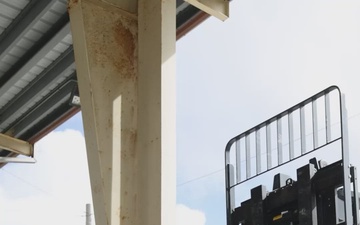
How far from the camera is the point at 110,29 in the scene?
5938 millimetres

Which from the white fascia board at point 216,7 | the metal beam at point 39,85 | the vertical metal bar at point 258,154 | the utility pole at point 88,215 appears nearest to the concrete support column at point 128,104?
the white fascia board at point 216,7

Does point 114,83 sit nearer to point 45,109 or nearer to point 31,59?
point 31,59

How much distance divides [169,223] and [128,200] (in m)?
0.41

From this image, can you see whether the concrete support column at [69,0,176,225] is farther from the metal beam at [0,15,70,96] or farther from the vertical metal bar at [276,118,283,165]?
the metal beam at [0,15,70,96]

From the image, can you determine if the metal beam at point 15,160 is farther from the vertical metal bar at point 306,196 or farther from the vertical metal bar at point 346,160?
the vertical metal bar at point 346,160

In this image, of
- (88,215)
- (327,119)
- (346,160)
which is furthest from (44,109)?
(88,215)

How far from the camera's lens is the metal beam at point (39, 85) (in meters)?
9.24

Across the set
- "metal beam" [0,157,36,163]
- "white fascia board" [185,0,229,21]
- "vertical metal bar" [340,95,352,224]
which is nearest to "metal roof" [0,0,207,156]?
"metal beam" [0,157,36,163]

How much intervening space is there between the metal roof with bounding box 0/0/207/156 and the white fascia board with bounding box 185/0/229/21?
2.76ft

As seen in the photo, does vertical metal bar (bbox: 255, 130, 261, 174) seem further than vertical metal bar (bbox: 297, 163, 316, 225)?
Yes

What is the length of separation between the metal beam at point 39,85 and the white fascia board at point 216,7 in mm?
3005

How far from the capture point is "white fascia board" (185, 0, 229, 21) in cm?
635

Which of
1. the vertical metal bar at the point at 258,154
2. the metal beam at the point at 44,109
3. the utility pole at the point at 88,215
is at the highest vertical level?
the utility pole at the point at 88,215

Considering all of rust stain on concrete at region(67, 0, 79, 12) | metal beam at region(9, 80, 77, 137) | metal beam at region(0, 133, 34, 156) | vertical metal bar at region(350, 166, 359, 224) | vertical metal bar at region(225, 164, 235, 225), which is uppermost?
→ metal beam at region(9, 80, 77, 137)
